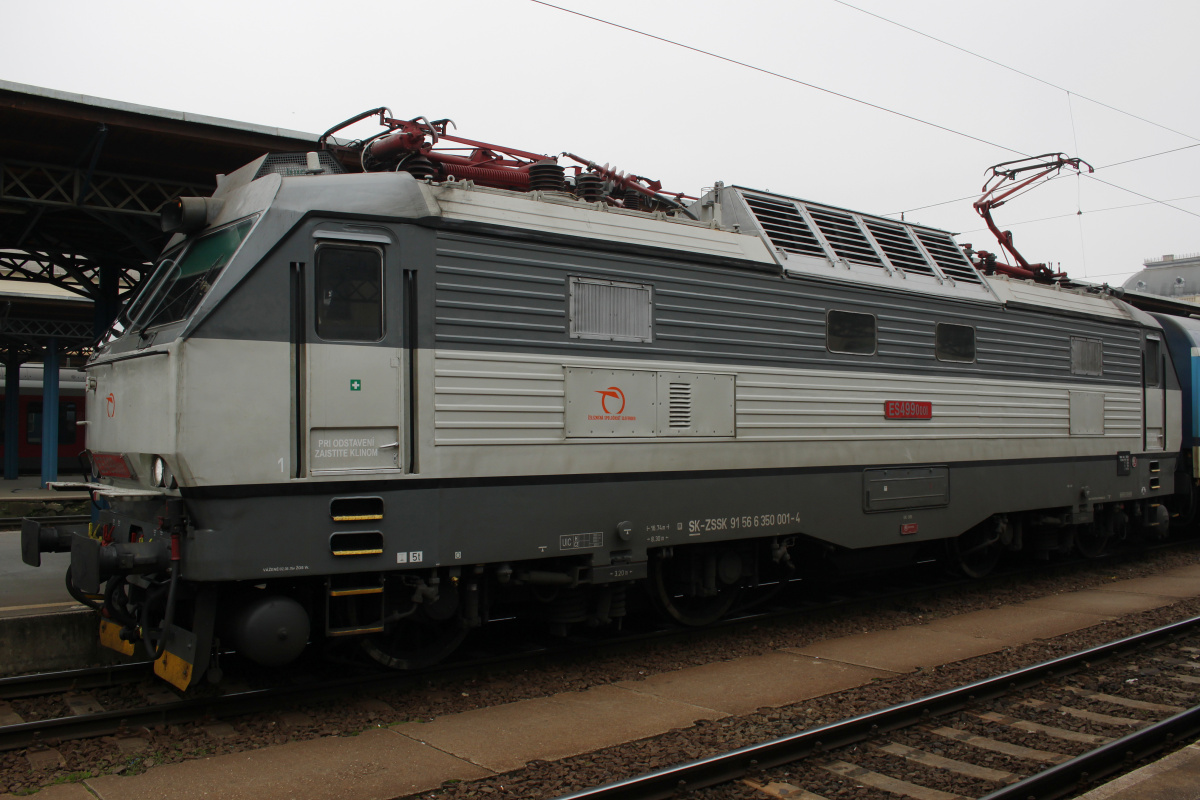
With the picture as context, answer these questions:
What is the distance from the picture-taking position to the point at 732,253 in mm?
8078

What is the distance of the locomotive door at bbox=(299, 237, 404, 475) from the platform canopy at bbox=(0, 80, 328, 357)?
6198 millimetres

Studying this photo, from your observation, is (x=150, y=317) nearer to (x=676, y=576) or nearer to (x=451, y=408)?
(x=451, y=408)

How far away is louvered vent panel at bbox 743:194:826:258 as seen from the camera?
874 cm

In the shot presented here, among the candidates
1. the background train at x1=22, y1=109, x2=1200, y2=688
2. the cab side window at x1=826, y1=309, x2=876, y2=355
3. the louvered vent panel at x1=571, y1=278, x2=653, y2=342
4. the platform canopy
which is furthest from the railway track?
the platform canopy

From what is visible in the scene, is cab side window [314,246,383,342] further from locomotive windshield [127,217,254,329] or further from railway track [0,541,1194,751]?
railway track [0,541,1194,751]

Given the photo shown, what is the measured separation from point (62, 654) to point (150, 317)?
9.24 feet

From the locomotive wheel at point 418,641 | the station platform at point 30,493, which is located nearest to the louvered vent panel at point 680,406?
the locomotive wheel at point 418,641

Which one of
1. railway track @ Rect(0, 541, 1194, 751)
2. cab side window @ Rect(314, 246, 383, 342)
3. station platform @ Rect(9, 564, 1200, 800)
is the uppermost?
cab side window @ Rect(314, 246, 383, 342)

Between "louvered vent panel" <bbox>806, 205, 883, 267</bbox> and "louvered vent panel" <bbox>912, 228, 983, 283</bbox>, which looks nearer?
"louvered vent panel" <bbox>806, 205, 883, 267</bbox>

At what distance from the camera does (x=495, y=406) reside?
21.4 ft

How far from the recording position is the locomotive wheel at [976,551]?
1075cm

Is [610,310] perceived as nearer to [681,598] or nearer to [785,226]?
[785,226]

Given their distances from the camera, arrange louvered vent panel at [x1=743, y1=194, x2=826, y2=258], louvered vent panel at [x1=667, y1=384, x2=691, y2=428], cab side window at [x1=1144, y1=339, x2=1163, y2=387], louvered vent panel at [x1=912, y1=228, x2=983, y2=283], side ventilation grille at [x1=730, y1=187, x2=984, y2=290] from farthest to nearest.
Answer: cab side window at [x1=1144, y1=339, x2=1163, y2=387]
louvered vent panel at [x1=912, y1=228, x2=983, y2=283]
side ventilation grille at [x1=730, y1=187, x2=984, y2=290]
louvered vent panel at [x1=743, y1=194, x2=826, y2=258]
louvered vent panel at [x1=667, y1=384, x2=691, y2=428]

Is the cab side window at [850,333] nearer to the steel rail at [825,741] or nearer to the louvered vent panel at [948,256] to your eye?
the louvered vent panel at [948,256]
